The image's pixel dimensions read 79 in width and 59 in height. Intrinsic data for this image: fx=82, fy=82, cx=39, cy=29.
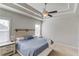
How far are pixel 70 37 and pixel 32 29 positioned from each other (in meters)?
0.78

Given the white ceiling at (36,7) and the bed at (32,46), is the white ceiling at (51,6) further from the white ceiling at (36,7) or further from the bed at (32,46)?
the bed at (32,46)

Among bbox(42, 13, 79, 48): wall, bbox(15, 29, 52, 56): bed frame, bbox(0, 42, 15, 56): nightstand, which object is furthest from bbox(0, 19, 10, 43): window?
bbox(42, 13, 79, 48): wall

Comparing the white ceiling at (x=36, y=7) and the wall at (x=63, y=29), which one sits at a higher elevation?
Result: the white ceiling at (x=36, y=7)

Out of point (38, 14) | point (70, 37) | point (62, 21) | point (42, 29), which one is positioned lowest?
point (70, 37)

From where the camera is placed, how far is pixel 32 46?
1.51 m

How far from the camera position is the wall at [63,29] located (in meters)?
1.57

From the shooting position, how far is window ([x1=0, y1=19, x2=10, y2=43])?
1.48 metres

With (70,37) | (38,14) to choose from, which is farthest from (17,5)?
(70,37)

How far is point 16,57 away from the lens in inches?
60.2

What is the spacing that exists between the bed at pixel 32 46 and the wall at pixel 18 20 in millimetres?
277

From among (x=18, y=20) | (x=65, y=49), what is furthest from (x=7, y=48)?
(x=65, y=49)

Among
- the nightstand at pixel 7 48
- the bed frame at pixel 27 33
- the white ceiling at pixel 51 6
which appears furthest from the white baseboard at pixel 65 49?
the nightstand at pixel 7 48

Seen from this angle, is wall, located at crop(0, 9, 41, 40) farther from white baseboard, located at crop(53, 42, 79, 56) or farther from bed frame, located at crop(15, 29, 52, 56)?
A: white baseboard, located at crop(53, 42, 79, 56)

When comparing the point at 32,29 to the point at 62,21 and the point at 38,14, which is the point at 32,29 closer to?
the point at 38,14
